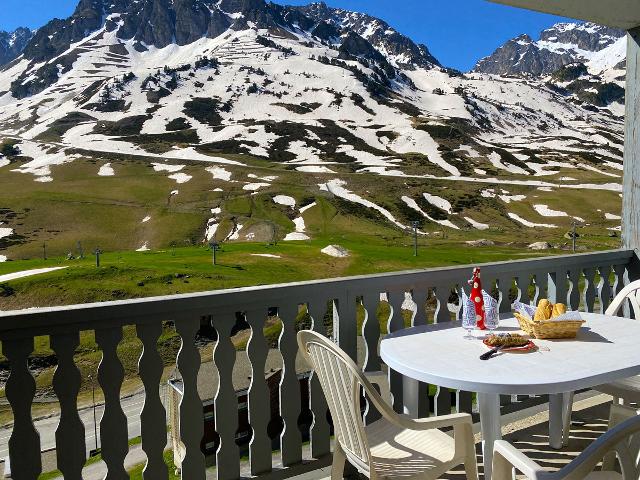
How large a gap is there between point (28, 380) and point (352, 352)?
162 cm

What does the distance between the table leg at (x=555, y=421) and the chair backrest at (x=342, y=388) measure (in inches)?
65.3

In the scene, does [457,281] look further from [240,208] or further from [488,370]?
[240,208]

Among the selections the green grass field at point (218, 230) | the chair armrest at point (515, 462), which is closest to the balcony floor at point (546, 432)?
the chair armrest at point (515, 462)

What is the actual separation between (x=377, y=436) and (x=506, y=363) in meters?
0.63

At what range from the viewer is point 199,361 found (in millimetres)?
2521

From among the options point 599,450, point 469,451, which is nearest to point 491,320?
point 469,451

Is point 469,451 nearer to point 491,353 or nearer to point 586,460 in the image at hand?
point 491,353

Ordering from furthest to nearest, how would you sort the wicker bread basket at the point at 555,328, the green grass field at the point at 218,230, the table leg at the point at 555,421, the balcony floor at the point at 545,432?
the green grass field at the point at 218,230 < the table leg at the point at 555,421 < the balcony floor at the point at 545,432 < the wicker bread basket at the point at 555,328

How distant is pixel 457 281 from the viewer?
3406mm

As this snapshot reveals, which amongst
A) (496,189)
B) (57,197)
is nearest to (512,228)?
(496,189)

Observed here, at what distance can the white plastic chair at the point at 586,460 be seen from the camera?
1.38m

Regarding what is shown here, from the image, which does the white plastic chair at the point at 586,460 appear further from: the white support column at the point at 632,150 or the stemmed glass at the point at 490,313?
the white support column at the point at 632,150

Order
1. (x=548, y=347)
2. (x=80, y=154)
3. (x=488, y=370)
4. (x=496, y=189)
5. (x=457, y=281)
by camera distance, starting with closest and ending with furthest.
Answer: (x=488, y=370)
(x=548, y=347)
(x=457, y=281)
(x=496, y=189)
(x=80, y=154)

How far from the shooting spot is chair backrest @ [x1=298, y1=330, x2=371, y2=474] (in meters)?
1.90
